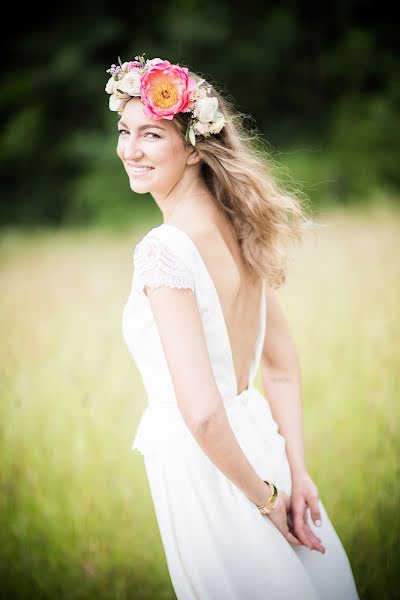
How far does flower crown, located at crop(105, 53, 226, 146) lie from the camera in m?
1.50

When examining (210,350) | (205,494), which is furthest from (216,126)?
(205,494)

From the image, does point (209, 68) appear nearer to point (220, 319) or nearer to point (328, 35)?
point (328, 35)

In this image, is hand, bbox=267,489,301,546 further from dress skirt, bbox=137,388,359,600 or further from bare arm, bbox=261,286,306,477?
bare arm, bbox=261,286,306,477

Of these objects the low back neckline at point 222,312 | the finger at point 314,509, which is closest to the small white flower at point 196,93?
the low back neckline at point 222,312

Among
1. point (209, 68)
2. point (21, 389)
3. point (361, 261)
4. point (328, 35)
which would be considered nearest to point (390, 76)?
point (328, 35)

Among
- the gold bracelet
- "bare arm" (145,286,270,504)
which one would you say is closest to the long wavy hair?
"bare arm" (145,286,270,504)

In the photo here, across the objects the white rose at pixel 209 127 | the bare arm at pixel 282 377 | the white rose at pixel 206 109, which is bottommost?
the bare arm at pixel 282 377

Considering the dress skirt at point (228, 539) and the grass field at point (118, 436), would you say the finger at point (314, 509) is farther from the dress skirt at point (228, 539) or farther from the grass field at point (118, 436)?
the grass field at point (118, 436)

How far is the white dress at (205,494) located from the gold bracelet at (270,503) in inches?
0.7

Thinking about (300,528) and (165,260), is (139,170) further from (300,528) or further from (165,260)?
(300,528)

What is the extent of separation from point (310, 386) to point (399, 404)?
60cm

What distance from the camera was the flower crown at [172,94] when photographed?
4.92ft

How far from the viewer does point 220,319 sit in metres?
1.46

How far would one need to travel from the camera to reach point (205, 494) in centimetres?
152
